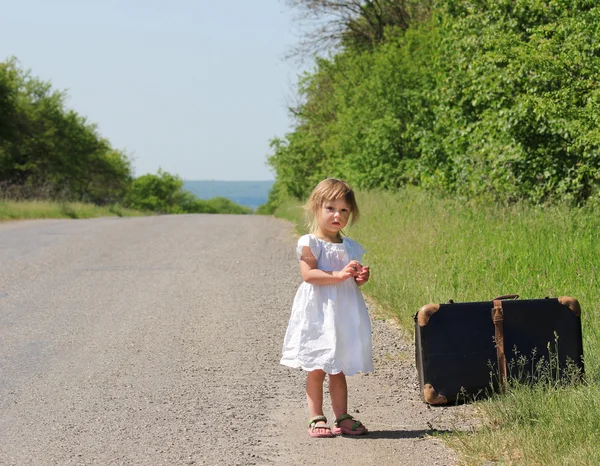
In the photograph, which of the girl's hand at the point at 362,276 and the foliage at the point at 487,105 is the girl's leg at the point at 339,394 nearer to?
the girl's hand at the point at 362,276

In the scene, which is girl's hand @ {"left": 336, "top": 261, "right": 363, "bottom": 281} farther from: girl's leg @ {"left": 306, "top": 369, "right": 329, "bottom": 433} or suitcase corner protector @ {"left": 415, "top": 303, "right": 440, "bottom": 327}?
girl's leg @ {"left": 306, "top": 369, "right": 329, "bottom": 433}

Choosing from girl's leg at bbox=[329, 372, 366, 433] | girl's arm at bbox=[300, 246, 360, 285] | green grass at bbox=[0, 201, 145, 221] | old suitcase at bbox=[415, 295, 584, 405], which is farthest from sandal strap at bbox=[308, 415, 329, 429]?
green grass at bbox=[0, 201, 145, 221]

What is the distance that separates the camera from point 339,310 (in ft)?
17.0

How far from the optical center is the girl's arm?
5.03 m

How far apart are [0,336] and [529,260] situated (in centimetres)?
561

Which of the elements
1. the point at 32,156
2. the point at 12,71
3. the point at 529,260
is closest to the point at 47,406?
the point at 529,260

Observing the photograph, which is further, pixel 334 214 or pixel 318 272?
pixel 334 214

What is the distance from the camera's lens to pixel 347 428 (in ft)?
16.8

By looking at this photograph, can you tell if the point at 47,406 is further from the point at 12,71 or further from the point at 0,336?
the point at 12,71

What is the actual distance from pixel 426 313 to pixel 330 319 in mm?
540

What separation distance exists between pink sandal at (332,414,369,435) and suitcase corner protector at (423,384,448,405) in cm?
39

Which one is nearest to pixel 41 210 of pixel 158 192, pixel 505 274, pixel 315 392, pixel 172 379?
pixel 505 274

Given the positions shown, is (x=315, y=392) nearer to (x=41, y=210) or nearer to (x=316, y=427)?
(x=316, y=427)

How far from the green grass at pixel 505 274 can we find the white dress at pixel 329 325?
0.76m
